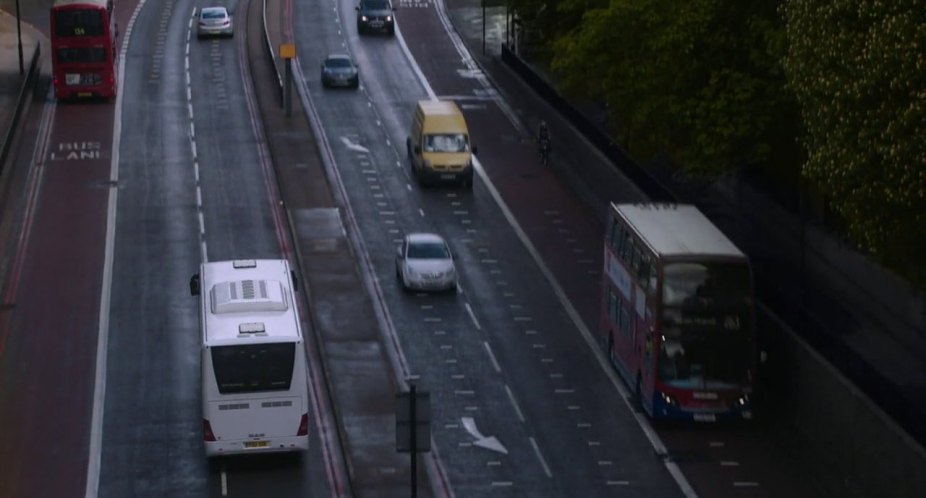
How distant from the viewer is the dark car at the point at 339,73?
7419cm

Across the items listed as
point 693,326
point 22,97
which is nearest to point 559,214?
point 693,326

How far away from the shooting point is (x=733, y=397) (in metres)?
36.5

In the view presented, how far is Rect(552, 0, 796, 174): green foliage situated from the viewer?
137ft

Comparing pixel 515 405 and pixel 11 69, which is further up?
pixel 11 69

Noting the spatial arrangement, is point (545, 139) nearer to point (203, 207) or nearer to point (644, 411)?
point (203, 207)

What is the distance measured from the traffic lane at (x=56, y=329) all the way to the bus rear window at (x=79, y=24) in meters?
7.95

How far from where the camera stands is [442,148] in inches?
2312

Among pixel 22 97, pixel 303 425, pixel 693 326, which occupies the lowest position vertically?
pixel 22 97

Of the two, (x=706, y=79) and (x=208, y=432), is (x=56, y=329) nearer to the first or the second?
(x=208, y=432)

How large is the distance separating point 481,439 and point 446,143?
77.7 feet

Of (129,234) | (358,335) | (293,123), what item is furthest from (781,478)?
(293,123)

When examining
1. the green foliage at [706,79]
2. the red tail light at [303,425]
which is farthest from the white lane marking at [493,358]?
the red tail light at [303,425]

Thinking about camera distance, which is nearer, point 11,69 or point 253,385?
point 253,385

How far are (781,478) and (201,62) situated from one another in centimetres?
5146
